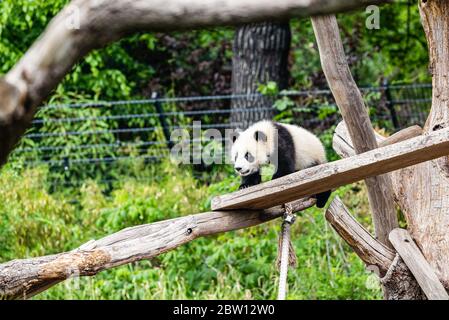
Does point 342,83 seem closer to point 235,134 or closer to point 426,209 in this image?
point 426,209

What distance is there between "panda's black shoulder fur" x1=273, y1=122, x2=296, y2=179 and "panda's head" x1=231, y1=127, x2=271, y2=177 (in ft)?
0.27

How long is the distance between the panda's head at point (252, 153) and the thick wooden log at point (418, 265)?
0.99 m

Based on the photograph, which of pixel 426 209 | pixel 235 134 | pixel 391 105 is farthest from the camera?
pixel 391 105

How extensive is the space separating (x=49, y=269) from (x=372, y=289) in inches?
153

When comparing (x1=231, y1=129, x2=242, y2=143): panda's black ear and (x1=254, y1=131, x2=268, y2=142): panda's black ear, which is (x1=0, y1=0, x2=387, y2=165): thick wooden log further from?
(x1=231, y1=129, x2=242, y2=143): panda's black ear

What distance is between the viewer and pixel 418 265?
16.1 feet

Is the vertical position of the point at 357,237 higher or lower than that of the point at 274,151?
lower

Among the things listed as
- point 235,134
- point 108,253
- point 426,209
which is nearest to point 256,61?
point 235,134

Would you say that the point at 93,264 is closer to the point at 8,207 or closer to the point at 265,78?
the point at 8,207

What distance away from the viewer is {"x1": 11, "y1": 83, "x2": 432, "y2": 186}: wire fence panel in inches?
404

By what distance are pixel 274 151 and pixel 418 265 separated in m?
1.20

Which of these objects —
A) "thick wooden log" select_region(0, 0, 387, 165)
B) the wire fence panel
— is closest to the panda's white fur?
"thick wooden log" select_region(0, 0, 387, 165)

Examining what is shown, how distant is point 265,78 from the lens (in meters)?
10.9

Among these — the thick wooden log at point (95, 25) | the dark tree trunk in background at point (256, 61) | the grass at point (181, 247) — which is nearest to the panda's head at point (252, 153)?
the grass at point (181, 247)
